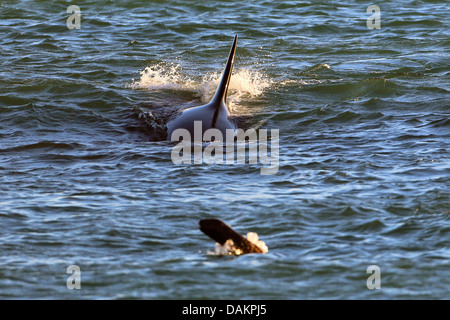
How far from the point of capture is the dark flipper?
5.48 meters

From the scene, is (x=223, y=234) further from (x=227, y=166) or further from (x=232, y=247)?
(x=227, y=166)

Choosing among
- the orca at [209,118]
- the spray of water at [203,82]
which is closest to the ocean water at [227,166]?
the spray of water at [203,82]

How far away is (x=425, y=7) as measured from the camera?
20.1 metres

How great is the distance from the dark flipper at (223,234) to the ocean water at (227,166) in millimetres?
129

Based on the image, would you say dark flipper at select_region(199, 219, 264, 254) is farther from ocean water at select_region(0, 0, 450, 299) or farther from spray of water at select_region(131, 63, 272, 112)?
spray of water at select_region(131, 63, 272, 112)

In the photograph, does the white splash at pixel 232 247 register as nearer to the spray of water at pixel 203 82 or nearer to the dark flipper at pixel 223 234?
the dark flipper at pixel 223 234

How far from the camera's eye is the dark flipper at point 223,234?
548 cm

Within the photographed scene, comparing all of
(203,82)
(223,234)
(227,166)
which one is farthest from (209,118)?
(223,234)

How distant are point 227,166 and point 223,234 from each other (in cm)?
299

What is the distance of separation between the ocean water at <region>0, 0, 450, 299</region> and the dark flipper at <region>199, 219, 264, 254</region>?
0.13 meters

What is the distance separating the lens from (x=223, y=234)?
5648 mm

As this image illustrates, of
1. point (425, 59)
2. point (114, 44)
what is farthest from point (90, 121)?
point (425, 59)

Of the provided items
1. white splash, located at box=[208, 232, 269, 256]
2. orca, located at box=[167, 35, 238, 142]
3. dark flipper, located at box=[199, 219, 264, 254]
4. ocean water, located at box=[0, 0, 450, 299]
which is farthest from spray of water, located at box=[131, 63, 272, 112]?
dark flipper, located at box=[199, 219, 264, 254]

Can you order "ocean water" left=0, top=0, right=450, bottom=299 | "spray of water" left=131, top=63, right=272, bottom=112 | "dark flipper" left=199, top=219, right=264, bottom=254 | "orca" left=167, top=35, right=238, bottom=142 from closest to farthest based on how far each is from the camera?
1. "dark flipper" left=199, top=219, right=264, bottom=254
2. "ocean water" left=0, top=0, right=450, bottom=299
3. "orca" left=167, top=35, right=238, bottom=142
4. "spray of water" left=131, top=63, right=272, bottom=112
